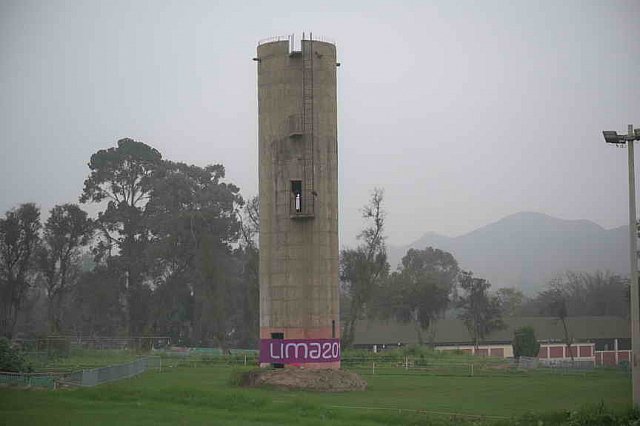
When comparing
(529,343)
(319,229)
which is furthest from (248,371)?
(529,343)

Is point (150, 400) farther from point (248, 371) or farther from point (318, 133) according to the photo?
point (318, 133)

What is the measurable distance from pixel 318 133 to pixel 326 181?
2.39m

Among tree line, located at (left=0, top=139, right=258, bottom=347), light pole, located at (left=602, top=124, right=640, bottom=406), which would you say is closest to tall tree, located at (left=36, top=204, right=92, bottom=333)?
tree line, located at (left=0, top=139, right=258, bottom=347)

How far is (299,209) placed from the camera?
4522cm

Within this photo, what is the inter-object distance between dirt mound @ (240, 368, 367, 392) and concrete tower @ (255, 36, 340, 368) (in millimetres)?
1484

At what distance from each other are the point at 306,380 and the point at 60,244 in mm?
61177

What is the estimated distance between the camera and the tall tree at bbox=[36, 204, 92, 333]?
9688cm

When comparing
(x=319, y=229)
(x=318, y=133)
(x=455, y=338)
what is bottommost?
(x=455, y=338)

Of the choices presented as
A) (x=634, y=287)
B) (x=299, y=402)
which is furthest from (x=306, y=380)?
(x=634, y=287)

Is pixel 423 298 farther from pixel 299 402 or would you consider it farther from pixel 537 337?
pixel 299 402

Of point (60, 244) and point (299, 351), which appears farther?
point (60, 244)

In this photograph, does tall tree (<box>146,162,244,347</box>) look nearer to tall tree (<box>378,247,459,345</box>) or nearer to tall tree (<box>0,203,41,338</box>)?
tall tree (<box>0,203,41,338</box>)

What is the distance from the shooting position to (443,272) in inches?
6427

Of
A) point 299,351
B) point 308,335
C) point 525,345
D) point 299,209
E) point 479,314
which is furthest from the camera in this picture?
point 479,314
